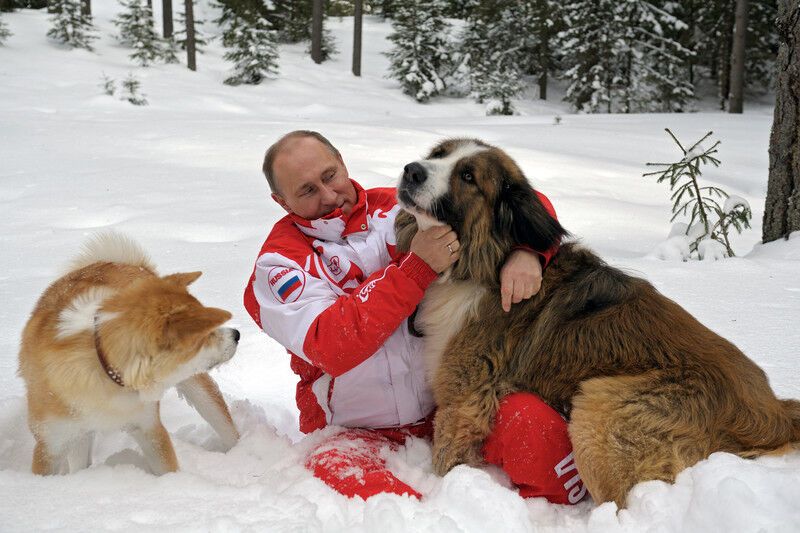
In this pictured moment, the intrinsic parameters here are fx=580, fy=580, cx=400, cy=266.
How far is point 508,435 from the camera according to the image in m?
2.20

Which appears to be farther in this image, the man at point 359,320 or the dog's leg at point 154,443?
the dog's leg at point 154,443

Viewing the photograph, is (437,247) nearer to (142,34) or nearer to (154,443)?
(154,443)

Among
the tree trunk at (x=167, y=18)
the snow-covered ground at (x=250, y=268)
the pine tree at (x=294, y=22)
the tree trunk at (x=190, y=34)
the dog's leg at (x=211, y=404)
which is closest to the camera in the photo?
the snow-covered ground at (x=250, y=268)

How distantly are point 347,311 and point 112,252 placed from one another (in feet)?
4.79

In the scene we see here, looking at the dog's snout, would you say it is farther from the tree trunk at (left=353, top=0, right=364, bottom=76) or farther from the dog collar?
the tree trunk at (left=353, top=0, right=364, bottom=76)

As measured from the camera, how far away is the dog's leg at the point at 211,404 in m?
2.63

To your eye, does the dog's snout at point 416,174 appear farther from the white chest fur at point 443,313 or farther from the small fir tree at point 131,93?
the small fir tree at point 131,93

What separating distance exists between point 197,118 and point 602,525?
1229 cm

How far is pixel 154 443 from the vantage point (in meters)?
2.28

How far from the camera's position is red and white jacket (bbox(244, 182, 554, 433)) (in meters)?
2.26

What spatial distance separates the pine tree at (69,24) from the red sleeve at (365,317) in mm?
23125

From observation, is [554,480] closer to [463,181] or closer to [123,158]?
[463,181]

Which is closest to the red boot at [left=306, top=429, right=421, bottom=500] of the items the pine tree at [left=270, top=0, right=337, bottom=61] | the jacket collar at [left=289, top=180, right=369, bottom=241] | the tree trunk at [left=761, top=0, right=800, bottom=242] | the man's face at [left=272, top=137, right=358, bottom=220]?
the jacket collar at [left=289, top=180, right=369, bottom=241]

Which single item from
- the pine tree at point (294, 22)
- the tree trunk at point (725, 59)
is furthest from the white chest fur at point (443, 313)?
the pine tree at point (294, 22)
